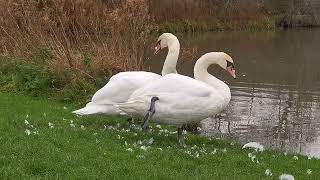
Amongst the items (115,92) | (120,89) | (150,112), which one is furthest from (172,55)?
(150,112)

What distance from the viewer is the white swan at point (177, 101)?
8992 millimetres

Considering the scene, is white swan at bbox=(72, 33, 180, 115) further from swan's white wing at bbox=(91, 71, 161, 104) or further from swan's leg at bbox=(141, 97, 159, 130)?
swan's leg at bbox=(141, 97, 159, 130)

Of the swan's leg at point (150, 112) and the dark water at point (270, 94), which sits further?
the dark water at point (270, 94)

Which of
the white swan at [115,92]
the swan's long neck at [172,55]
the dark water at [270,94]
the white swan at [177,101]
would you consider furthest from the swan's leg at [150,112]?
the dark water at [270,94]

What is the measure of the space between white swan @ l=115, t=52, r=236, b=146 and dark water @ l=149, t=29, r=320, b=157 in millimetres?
4577

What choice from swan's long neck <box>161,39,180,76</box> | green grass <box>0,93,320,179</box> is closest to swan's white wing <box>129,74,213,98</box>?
green grass <box>0,93,320,179</box>

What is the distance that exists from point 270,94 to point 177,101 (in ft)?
41.5

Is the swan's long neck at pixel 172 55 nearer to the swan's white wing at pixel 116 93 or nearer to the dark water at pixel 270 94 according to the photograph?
the swan's white wing at pixel 116 93

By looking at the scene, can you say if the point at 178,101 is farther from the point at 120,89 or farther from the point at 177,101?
the point at 120,89

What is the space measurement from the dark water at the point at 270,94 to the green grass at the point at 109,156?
13.8 feet

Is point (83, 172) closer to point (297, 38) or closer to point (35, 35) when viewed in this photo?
point (35, 35)

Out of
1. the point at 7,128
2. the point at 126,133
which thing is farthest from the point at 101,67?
the point at 7,128

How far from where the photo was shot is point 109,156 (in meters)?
7.70

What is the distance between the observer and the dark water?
1468 cm
